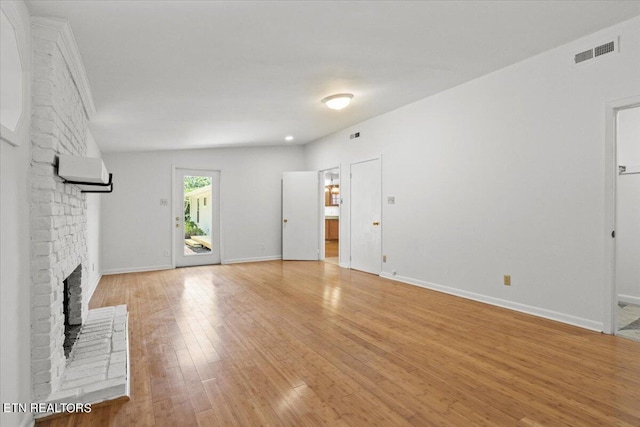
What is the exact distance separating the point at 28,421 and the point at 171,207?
17.8 ft

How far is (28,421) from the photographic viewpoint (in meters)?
1.77

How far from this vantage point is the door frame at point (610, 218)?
306 cm

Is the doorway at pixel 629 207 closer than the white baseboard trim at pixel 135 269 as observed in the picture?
Yes

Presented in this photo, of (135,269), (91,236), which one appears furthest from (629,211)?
(135,269)

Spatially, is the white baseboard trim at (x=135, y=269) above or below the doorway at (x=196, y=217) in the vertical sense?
below

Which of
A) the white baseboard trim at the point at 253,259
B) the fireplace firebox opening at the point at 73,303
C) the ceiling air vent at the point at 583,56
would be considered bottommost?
the white baseboard trim at the point at 253,259

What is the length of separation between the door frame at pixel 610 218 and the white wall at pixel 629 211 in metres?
1.38

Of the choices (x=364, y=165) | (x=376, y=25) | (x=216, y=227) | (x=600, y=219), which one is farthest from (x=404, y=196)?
(x=216, y=227)

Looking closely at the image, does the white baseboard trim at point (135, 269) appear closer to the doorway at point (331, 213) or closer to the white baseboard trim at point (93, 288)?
the white baseboard trim at point (93, 288)

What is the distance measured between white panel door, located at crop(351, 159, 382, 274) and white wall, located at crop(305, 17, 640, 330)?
44 cm

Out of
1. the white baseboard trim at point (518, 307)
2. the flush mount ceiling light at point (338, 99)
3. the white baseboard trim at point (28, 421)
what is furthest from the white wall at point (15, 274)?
the white baseboard trim at point (518, 307)

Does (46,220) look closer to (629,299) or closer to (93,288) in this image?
(93,288)

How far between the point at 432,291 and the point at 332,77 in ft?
10.3

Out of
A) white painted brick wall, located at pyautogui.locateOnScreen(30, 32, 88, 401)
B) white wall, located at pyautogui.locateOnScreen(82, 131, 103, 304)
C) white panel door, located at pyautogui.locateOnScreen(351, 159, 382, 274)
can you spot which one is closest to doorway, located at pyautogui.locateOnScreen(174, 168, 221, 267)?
white wall, located at pyautogui.locateOnScreen(82, 131, 103, 304)
